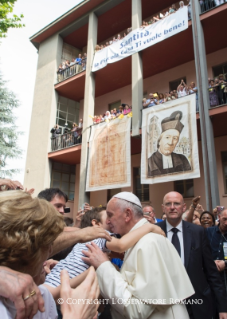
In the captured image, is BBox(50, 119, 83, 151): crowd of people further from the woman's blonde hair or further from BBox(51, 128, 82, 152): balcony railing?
the woman's blonde hair

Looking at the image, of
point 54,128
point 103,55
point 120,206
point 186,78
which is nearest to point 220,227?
point 120,206

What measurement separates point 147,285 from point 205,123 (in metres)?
7.86

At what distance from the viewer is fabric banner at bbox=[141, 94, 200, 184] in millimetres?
8453

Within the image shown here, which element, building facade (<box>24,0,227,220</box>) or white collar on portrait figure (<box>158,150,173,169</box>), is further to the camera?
building facade (<box>24,0,227,220</box>)

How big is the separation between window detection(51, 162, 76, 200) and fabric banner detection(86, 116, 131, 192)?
151 inches

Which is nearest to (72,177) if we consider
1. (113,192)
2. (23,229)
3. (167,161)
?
(113,192)

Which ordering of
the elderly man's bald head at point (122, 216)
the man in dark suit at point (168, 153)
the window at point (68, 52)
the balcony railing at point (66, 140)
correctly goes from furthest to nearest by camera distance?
1. the window at point (68, 52)
2. the balcony railing at point (66, 140)
3. the man in dark suit at point (168, 153)
4. the elderly man's bald head at point (122, 216)

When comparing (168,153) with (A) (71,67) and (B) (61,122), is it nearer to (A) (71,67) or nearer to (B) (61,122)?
(B) (61,122)

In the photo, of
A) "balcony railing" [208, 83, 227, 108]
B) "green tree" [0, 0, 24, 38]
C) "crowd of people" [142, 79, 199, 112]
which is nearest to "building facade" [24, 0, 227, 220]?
"balcony railing" [208, 83, 227, 108]

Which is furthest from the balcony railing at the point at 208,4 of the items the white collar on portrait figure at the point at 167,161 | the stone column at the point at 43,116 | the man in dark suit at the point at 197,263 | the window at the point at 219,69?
the man in dark suit at the point at 197,263

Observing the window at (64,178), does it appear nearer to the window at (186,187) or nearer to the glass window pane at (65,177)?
the glass window pane at (65,177)

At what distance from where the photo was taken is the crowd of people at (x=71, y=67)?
1402cm

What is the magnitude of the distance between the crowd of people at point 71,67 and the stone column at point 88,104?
0.71 m

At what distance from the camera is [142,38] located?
1090 centimetres
